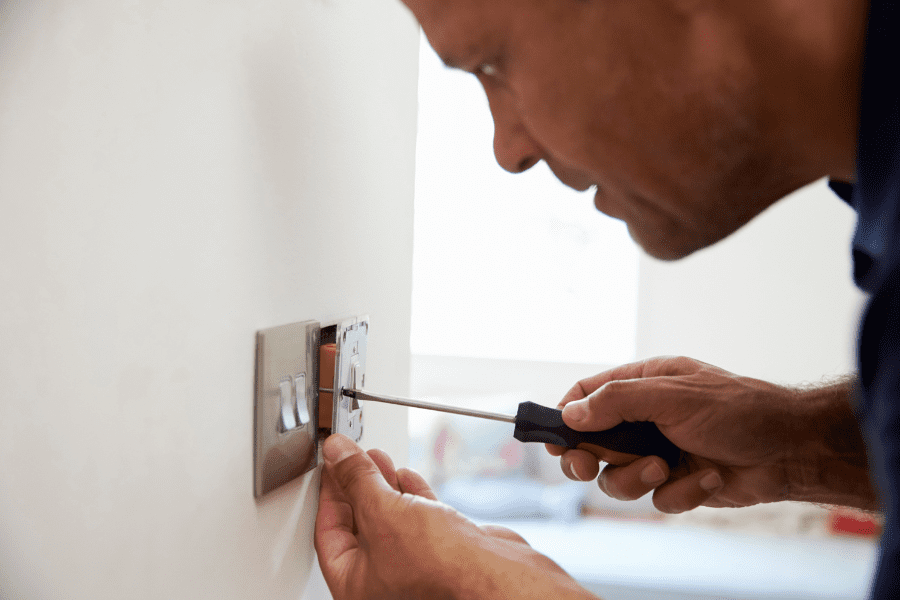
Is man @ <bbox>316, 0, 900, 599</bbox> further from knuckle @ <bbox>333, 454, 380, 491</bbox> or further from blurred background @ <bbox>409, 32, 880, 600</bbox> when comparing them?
blurred background @ <bbox>409, 32, 880, 600</bbox>

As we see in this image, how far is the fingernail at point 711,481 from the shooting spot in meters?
0.54

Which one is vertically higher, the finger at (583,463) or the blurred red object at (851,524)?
the finger at (583,463)

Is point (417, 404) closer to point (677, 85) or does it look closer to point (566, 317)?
point (677, 85)

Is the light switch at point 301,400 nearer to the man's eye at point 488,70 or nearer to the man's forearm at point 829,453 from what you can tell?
the man's eye at point 488,70

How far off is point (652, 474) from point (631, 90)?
0.98 ft

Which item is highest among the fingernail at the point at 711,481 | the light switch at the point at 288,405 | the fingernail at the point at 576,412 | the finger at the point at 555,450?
the light switch at the point at 288,405

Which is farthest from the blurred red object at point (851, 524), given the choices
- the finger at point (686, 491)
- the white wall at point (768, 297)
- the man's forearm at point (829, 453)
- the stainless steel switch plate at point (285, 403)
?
the stainless steel switch plate at point (285, 403)

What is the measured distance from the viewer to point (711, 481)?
54 centimetres

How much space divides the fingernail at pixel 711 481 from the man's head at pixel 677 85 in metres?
0.24

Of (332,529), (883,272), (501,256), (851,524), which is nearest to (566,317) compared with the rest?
(501,256)

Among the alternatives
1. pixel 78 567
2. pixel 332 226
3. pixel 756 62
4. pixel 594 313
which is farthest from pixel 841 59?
pixel 594 313

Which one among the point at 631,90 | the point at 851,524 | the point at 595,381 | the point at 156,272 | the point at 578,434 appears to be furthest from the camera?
the point at 851,524

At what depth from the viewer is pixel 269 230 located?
0.36 meters

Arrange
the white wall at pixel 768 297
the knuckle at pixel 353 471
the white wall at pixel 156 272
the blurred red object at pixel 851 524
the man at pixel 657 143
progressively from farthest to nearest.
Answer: the white wall at pixel 768 297
the blurred red object at pixel 851 524
the knuckle at pixel 353 471
the man at pixel 657 143
the white wall at pixel 156 272
